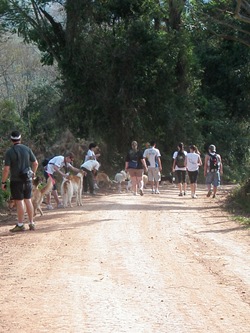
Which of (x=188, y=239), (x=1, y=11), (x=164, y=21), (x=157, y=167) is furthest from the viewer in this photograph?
(x=164, y=21)

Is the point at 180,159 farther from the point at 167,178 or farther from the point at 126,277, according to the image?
the point at 126,277

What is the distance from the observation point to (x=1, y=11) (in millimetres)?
32438

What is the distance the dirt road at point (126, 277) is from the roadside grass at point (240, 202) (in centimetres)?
246

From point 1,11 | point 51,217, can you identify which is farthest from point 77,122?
point 51,217

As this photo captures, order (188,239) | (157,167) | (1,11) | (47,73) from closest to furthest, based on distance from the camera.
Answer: (188,239) < (157,167) < (1,11) < (47,73)

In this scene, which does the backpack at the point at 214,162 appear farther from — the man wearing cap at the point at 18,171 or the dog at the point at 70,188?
the man wearing cap at the point at 18,171

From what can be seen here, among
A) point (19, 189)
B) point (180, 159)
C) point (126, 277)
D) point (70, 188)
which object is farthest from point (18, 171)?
point (180, 159)

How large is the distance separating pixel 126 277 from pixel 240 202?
1039cm

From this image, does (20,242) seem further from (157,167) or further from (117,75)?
(117,75)

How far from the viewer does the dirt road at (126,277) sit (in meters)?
6.34

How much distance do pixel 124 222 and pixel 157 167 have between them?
971cm

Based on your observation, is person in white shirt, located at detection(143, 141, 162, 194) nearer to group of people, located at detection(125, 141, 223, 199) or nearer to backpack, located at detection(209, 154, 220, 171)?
group of people, located at detection(125, 141, 223, 199)

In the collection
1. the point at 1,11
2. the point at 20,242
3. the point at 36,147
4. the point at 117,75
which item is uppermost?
the point at 1,11

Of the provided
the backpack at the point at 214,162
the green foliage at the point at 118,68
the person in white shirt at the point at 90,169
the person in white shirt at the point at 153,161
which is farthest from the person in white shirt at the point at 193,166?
the green foliage at the point at 118,68
